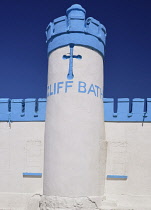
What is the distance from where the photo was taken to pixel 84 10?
7.55m

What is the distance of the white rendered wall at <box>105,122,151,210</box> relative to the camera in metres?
7.54

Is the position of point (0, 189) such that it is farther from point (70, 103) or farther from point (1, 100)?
point (70, 103)

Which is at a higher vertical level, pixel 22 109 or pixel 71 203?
pixel 22 109

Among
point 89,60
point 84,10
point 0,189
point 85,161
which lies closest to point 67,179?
point 85,161

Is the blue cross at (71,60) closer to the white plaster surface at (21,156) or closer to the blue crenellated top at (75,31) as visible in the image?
the blue crenellated top at (75,31)

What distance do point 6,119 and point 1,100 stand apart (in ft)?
2.05

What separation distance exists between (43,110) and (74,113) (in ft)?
5.31

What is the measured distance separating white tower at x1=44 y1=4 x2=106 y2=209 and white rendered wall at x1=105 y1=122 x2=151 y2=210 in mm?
392

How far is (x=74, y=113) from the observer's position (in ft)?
22.7

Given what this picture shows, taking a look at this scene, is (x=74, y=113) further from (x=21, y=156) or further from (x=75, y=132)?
(x=21, y=156)

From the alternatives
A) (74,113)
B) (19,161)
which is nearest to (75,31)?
(74,113)

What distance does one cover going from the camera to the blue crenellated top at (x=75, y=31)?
23.9 ft

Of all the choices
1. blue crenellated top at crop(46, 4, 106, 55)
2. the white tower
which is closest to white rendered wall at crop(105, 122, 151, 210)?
the white tower

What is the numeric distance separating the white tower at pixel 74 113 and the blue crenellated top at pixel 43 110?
567 mm
